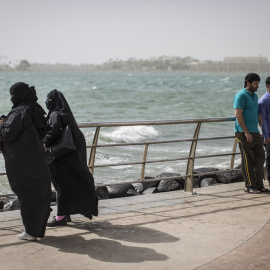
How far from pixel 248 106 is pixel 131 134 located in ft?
63.6

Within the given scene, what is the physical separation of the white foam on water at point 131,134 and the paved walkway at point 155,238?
59.9 ft

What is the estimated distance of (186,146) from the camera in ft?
64.8

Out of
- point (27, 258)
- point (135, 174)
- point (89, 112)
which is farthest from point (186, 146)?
point (89, 112)

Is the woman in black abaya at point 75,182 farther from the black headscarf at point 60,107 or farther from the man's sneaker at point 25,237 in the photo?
the man's sneaker at point 25,237

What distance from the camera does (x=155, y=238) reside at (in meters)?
5.27

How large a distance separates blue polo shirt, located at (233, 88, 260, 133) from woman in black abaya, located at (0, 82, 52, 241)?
9.75 ft

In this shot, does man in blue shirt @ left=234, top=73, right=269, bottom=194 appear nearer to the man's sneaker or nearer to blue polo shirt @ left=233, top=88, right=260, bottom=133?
blue polo shirt @ left=233, top=88, right=260, bottom=133

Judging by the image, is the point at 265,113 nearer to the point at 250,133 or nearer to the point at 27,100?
the point at 250,133

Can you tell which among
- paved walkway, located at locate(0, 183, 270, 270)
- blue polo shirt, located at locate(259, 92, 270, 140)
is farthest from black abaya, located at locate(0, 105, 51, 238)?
blue polo shirt, located at locate(259, 92, 270, 140)

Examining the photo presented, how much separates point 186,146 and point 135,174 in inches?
215

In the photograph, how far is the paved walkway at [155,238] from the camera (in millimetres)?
4570

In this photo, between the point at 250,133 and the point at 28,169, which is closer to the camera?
the point at 28,169

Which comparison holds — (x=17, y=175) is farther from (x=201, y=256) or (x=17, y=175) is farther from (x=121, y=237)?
(x=201, y=256)

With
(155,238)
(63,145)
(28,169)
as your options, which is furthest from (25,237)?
(155,238)
